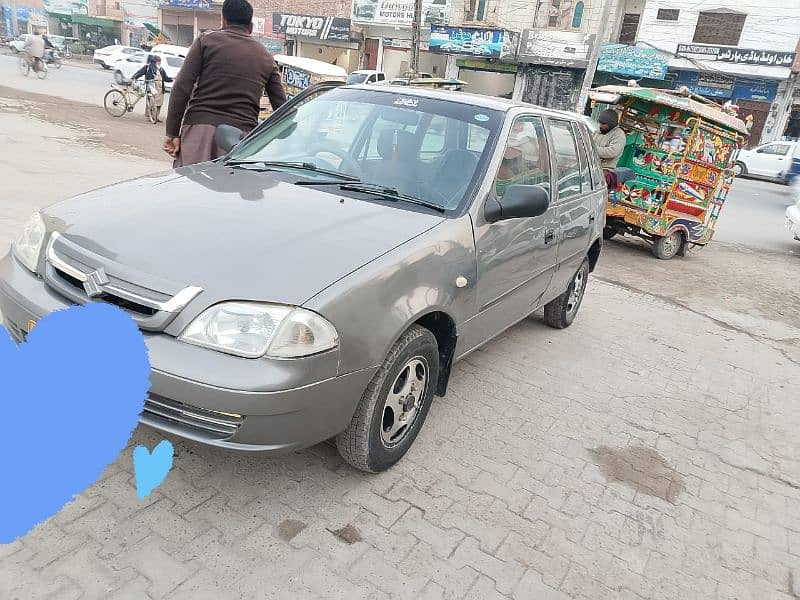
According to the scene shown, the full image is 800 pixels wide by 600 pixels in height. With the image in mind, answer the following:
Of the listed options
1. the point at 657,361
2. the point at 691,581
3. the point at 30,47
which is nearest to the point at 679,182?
the point at 657,361

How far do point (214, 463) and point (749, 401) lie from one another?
12.7ft

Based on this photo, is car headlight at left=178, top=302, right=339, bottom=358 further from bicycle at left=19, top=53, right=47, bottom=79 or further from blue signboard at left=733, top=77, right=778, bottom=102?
blue signboard at left=733, top=77, right=778, bottom=102

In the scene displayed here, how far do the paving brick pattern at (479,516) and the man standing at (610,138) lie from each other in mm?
5081

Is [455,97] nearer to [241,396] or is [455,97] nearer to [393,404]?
[393,404]

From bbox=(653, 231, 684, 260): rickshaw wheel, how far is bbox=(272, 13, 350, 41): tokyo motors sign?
3001 centimetres

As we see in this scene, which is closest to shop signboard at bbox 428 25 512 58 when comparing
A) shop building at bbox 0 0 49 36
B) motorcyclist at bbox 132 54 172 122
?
motorcyclist at bbox 132 54 172 122

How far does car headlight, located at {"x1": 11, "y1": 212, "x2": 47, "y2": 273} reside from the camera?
2.65 m

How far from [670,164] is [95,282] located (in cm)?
815

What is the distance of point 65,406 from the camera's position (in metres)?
2.28

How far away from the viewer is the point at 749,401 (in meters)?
4.54

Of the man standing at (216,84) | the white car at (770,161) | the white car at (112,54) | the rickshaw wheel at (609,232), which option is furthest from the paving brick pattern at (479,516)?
the white car at (112,54)

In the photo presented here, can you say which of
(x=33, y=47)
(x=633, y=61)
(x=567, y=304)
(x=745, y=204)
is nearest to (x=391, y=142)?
(x=567, y=304)

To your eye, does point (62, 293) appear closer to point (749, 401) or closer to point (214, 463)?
point (214, 463)

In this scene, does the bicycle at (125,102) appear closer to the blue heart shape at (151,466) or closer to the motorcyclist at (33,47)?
the motorcyclist at (33,47)
